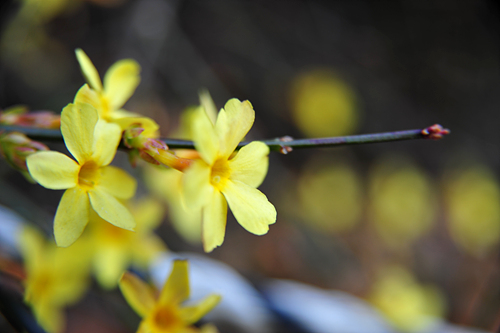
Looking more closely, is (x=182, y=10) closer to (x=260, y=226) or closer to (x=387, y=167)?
(x=387, y=167)

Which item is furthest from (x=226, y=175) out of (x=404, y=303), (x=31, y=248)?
(x=404, y=303)

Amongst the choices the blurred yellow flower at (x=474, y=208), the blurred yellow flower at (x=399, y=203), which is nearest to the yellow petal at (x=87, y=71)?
the blurred yellow flower at (x=399, y=203)

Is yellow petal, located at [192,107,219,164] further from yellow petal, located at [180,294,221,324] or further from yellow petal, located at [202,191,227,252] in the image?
yellow petal, located at [180,294,221,324]

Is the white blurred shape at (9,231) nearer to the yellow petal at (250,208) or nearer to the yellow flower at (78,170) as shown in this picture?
the yellow flower at (78,170)

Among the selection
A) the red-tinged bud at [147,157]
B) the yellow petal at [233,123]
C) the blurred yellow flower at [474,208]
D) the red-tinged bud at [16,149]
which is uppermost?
the blurred yellow flower at [474,208]

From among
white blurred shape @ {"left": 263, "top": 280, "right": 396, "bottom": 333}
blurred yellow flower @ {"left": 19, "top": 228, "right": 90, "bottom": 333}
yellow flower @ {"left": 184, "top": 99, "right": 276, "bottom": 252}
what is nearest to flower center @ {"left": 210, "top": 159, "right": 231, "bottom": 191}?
yellow flower @ {"left": 184, "top": 99, "right": 276, "bottom": 252}
